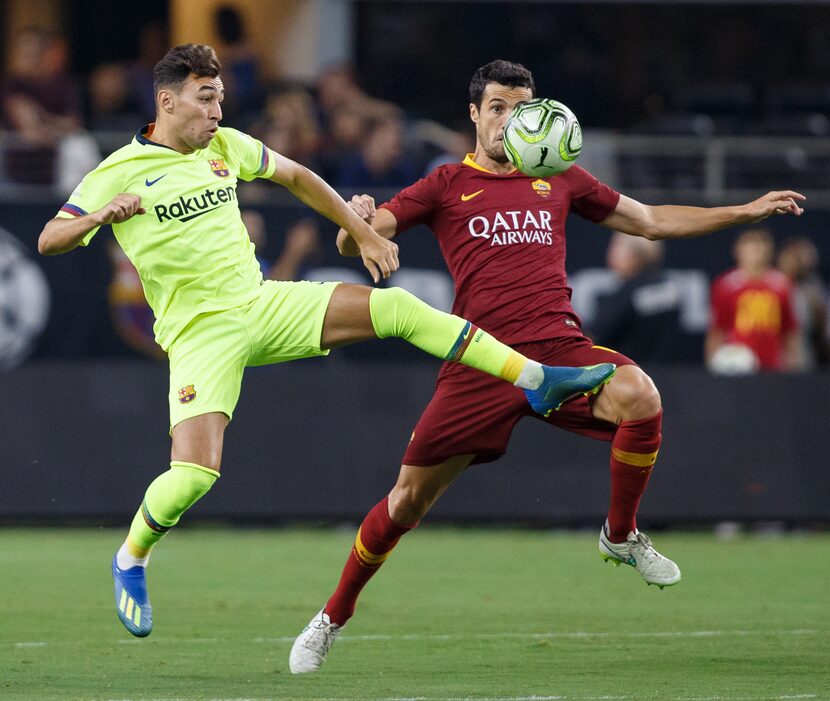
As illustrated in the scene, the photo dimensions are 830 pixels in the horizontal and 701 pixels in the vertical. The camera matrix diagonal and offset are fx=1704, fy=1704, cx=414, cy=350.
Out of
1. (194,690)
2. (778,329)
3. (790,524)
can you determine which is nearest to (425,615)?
(194,690)

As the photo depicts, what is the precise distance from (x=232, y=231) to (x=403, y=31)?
14132 mm

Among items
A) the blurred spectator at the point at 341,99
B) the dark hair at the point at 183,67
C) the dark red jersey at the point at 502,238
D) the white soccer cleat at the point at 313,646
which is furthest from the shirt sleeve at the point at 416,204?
the blurred spectator at the point at 341,99

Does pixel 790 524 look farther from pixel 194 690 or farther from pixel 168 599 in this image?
pixel 194 690

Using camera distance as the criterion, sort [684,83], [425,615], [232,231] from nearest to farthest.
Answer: [232,231], [425,615], [684,83]

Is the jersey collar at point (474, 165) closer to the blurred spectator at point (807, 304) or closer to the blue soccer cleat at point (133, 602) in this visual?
the blue soccer cleat at point (133, 602)

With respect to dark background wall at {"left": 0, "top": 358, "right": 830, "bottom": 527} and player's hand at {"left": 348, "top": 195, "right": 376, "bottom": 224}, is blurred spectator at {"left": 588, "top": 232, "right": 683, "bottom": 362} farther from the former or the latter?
player's hand at {"left": 348, "top": 195, "right": 376, "bottom": 224}

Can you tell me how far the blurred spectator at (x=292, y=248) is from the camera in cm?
1562

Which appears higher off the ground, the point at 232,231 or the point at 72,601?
the point at 232,231

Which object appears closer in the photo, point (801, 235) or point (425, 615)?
point (425, 615)

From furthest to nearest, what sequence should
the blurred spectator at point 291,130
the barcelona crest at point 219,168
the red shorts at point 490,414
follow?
1. the blurred spectator at point 291,130
2. the red shorts at point 490,414
3. the barcelona crest at point 219,168

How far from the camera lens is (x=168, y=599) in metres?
10.5

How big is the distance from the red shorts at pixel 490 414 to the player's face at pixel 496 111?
3.37ft

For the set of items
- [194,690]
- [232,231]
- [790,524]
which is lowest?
[790,524]

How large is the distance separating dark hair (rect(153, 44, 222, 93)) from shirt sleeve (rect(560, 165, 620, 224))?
1.96m
